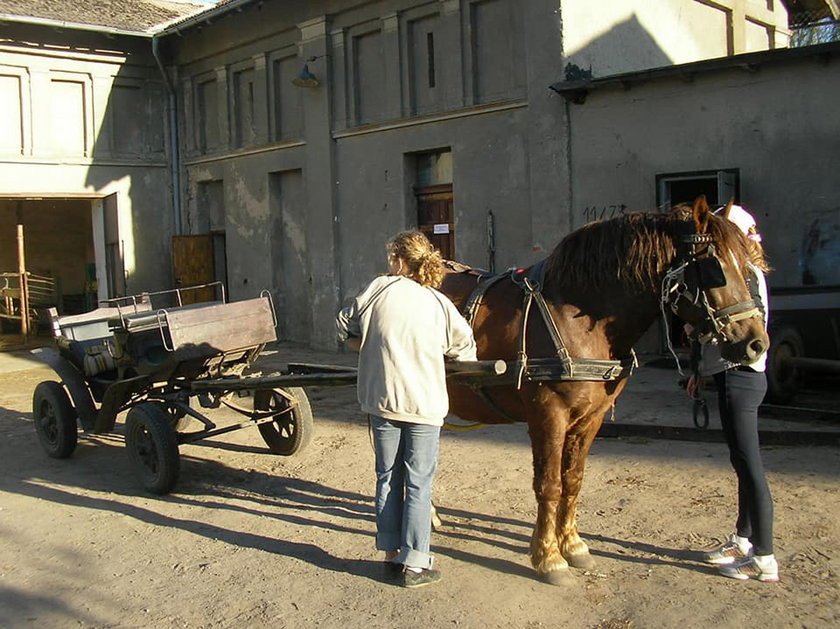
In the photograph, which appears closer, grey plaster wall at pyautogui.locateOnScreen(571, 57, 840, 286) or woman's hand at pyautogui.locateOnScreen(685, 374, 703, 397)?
woman's hand at pyautogui.locateOnScreen(685, 374, 703, 397)

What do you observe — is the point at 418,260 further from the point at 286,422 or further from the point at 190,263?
the point at 190,263

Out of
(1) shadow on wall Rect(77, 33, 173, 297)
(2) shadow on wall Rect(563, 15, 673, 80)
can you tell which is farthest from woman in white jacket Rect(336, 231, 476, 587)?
(1) shadow on wall Rect(77, 33, 173, 297)

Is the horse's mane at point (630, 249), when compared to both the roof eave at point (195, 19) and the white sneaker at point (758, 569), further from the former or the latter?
the roof eave at point (195, 19)

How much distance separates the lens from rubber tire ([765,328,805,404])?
8211mm

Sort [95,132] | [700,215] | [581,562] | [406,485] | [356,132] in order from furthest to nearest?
1. [95,132]
2. [356,132]
3. [581,562]
4. [406,485]
5. [700,215]

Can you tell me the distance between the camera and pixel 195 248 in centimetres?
1834

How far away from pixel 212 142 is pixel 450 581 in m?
15.8

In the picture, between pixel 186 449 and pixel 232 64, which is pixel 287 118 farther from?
pixel 186 449

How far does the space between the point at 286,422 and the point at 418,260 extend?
10.9 ft

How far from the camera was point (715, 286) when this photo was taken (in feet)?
12.9

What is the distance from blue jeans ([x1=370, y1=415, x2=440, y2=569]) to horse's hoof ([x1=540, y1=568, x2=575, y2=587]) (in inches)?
24.3

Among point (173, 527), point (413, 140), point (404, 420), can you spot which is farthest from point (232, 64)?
point (404, 420)

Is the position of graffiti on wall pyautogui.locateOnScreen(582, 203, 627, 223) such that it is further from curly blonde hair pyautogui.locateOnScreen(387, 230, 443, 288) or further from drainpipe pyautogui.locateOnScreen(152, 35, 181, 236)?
drainpipe pyautogui.locateOnScreen(152, 35, 181, 236)

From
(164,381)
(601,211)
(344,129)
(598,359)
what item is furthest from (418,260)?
(344,129)
